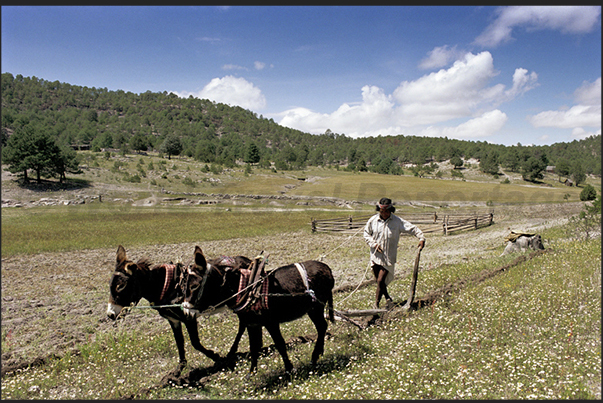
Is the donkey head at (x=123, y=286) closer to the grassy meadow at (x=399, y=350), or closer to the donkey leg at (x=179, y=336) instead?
the donkey leg at (x=179, y=336)

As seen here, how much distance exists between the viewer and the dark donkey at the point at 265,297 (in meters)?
4.82

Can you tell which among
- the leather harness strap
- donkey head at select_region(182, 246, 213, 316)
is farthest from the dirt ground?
the leather harness strap

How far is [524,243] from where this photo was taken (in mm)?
12930

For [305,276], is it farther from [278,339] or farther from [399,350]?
[399,350]

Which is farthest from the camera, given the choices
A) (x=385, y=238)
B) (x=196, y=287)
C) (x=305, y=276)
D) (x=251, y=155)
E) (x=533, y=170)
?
(x=251, y=155)

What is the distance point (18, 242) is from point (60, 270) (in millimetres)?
9728

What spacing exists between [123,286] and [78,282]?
451 inches

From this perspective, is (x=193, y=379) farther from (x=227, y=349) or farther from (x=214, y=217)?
(x=214, y=217)

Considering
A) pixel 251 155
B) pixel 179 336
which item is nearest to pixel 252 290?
pixel 179 336

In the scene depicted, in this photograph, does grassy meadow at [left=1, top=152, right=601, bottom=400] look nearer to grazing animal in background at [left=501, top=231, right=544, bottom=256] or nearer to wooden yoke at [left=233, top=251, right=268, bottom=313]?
grazing animal in background at [left=501, top=231, right=544, bottom=256]

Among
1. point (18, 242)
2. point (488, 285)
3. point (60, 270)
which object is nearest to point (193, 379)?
point (488, 285)

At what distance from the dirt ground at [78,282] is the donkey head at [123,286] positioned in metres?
3.34

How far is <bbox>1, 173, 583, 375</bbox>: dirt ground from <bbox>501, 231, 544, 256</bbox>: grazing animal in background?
5.69 feet

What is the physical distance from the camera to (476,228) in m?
28.5
